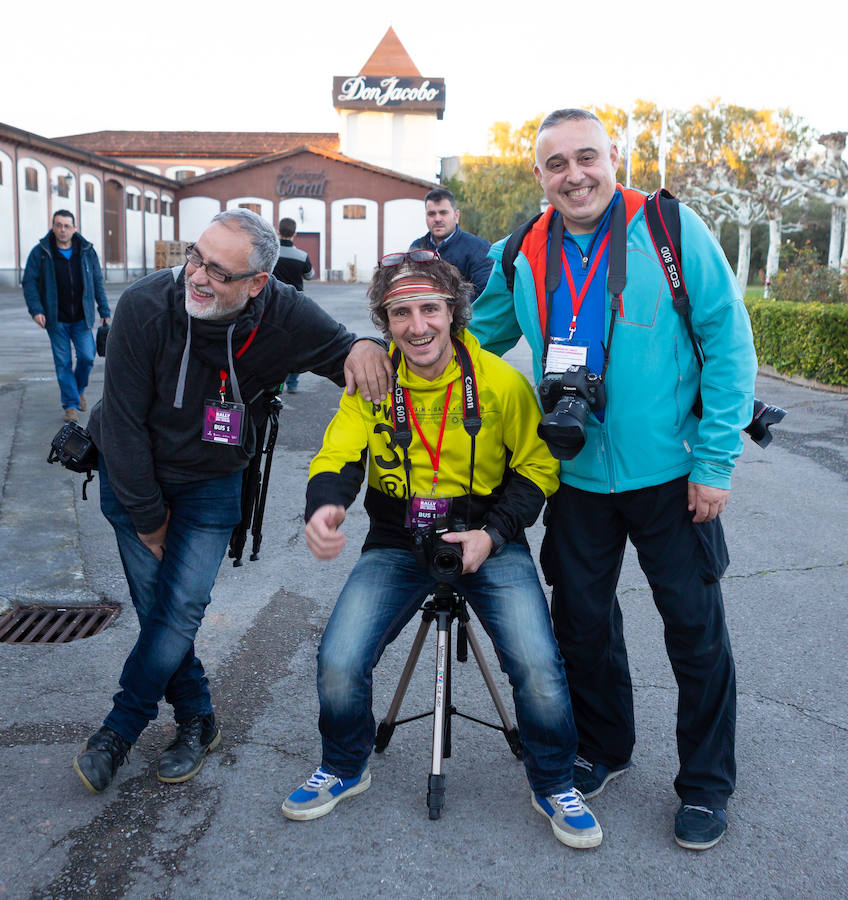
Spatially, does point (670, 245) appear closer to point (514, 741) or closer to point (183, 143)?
point (514, 741)

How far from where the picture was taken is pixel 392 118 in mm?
67562

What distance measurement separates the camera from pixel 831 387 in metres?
13.1

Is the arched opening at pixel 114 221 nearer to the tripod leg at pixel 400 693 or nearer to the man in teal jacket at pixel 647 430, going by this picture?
the tripod leg at pixel 400 693

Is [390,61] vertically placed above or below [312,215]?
above

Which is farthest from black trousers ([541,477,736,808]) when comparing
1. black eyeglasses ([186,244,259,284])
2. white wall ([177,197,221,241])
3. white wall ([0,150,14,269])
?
white wall ([177,197,221,241])

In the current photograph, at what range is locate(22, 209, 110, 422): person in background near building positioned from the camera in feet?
31.1

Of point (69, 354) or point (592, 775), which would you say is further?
point (69, 354)

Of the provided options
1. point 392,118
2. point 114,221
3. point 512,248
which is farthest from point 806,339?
point 392,118

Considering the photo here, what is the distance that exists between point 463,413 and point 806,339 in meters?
11.7

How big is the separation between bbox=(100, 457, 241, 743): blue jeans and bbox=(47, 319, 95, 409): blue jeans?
6.60m

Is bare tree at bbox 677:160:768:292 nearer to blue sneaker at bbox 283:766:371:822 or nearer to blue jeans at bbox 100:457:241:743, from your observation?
blue jeans at bbox 100:457:241:743

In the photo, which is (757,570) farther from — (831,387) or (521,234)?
(831,387)

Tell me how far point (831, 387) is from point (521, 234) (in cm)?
1126

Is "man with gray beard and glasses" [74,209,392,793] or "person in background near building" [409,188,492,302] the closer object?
"man with gray beard and glasses" [74,209,392,793]
